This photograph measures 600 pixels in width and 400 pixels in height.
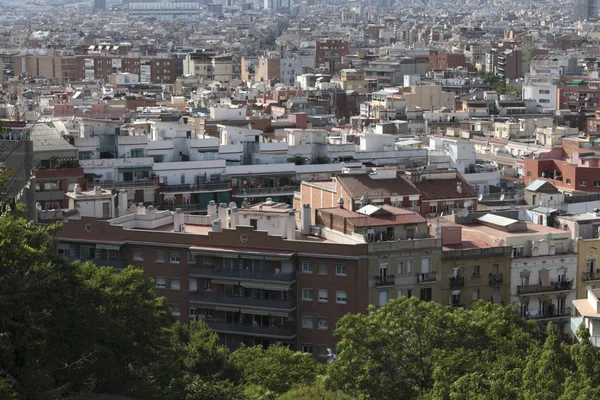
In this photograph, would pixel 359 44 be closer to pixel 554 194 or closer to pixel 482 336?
pixel 554 194

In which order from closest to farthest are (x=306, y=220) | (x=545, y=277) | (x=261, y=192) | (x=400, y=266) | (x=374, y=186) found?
(x=400, y=266), (x=306, y=220), (x=545, y=277), (x=374, y=186), (x=261, y=192)

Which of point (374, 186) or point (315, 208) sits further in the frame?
point (374, 186)

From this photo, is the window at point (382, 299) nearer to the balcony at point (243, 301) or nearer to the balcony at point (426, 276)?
the balcony at point (426, 276)

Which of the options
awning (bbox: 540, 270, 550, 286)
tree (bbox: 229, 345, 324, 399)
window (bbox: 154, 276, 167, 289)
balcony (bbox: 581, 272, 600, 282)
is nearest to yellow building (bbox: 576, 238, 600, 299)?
balcony (bbox: 581, 272, 600, 282)

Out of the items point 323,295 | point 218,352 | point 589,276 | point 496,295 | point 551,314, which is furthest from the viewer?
point 589,276

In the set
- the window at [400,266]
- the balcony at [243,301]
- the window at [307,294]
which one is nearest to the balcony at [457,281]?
the window at [400,266]

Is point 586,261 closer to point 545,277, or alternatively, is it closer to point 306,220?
point 545,277

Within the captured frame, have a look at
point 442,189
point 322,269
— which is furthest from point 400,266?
point 442,189
